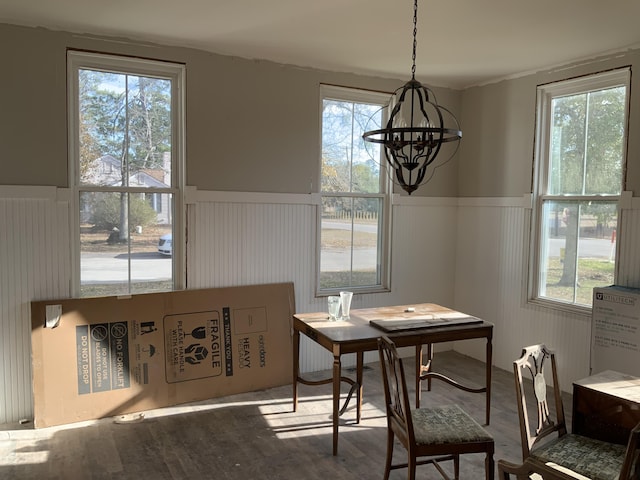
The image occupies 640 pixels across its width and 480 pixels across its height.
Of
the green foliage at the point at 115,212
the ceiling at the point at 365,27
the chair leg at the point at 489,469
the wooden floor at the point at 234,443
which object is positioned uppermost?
the ceiling at the point at 365,27

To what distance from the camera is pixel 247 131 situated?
14.3 ft

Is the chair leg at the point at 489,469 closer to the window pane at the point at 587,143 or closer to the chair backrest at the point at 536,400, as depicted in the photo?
the chair backrest at the point at 536,400

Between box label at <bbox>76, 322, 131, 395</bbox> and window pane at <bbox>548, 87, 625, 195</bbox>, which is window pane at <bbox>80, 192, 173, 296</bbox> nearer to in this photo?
box label at <bbox>76, 322, 131, 395</bbox>

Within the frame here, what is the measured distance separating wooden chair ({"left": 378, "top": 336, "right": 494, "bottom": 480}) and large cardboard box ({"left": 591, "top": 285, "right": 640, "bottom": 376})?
1697 millimetres

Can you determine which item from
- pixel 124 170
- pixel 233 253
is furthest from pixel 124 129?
pixel 233 253

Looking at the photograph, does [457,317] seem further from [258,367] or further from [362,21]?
[362,21]

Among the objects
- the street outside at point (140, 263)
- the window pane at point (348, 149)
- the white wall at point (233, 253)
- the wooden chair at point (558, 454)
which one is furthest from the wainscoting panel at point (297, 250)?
the wooden chair at point (558, 454)

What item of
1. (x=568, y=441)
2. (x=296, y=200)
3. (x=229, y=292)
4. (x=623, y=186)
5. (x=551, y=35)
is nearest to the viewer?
(x=568, y=441)

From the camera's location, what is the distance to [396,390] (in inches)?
106

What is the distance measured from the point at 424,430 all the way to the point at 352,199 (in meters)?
2.70

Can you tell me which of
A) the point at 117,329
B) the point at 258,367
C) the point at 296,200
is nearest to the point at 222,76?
the point at 296,200

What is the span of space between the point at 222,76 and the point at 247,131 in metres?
0.47

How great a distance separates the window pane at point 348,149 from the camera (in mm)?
4805

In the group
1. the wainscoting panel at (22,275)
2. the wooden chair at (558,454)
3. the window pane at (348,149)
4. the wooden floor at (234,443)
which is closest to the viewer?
the wooden chair at (558,454)
